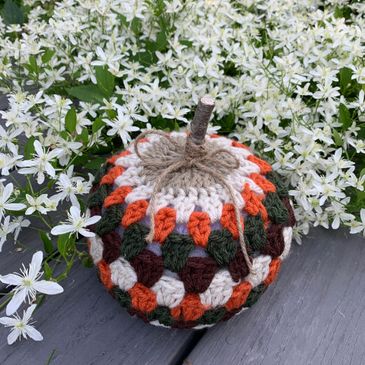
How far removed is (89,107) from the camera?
1029mm

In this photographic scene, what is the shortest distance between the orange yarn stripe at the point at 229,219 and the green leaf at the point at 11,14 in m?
1.14

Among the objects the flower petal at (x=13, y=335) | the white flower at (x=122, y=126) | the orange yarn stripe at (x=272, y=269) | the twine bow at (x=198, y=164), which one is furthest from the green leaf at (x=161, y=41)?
the flower petal at (x=13, y=335)

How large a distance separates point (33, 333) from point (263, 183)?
0.45 m

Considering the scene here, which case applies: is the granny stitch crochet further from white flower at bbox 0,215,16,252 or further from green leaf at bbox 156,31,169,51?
green leaf at bbox 156,31,169,51

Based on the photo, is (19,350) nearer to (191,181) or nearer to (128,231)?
(128,231)

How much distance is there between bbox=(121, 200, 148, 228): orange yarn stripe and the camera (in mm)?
708

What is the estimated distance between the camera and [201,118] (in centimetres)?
72

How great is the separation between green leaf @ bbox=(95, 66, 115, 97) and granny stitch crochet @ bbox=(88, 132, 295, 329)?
0.30 metres

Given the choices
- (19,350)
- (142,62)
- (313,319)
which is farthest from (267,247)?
(142,62)

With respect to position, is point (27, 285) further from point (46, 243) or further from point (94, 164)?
point (94, 164)

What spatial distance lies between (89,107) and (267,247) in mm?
531

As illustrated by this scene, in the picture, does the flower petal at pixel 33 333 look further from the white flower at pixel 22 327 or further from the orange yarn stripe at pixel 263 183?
the orange yarn stripe at pixel 263 183

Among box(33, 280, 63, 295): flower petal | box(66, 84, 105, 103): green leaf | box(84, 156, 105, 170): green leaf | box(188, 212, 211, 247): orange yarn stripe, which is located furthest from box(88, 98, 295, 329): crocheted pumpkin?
box(66, 84, 105, 103): green leaf

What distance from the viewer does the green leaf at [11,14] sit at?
4.86 ft
